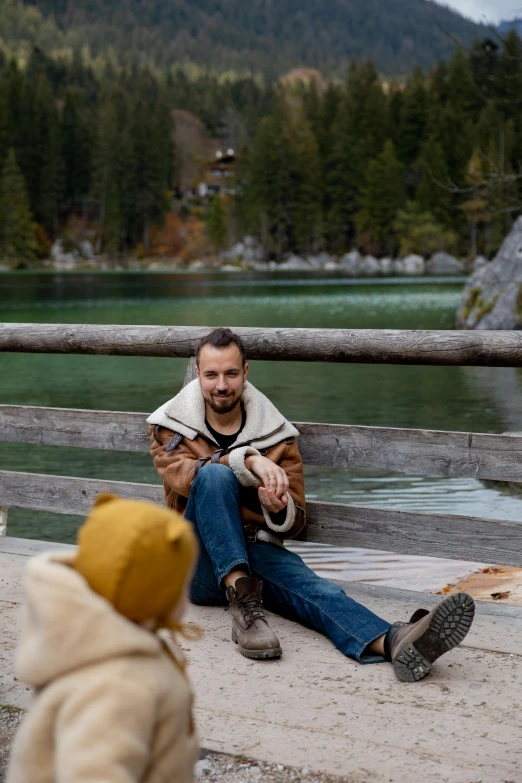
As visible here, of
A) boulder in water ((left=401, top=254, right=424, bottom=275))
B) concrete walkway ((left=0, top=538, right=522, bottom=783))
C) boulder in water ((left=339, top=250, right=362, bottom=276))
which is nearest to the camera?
concrete walkway ((left=0, top=538, right=522, bottom=783))

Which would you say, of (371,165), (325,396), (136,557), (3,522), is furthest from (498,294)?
(371,165)

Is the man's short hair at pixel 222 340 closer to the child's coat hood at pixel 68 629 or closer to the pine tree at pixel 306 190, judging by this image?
the child's coat hood at pixel 68 629

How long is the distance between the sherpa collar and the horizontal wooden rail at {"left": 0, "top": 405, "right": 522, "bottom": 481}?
Answer: 13.4 inches

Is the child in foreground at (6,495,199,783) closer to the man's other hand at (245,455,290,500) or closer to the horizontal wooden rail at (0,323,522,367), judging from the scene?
the man's other hand at (245,455,290,500)

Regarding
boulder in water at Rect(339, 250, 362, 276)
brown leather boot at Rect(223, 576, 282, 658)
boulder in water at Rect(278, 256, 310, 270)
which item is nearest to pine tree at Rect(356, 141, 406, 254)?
boulder in water at Rect(339, 250, 362, 276)

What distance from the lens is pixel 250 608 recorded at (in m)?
3.22

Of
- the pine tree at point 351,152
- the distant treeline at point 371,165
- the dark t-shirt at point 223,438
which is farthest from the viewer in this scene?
the pine tree at point 351,152

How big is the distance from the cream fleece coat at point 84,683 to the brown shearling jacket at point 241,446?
190cm

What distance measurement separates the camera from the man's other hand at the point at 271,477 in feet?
10.6

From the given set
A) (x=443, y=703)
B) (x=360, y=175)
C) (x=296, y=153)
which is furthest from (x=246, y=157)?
(x=443, y=703)

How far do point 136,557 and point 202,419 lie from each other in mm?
2075

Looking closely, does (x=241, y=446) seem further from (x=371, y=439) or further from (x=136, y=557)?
(x=136, y=557)

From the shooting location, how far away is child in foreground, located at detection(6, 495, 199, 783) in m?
1.39

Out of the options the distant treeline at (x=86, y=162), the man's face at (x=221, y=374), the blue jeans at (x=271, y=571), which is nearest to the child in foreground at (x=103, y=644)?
the blue jeans at (x=271, y=571)
